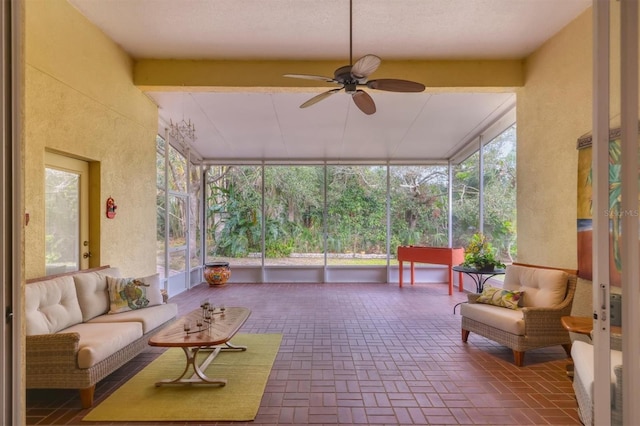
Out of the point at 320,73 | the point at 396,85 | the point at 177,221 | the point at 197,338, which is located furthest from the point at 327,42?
the point at 177,221

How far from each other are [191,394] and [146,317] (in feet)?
3.41

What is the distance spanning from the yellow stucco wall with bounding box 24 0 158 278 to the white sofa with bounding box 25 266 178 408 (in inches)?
14.0

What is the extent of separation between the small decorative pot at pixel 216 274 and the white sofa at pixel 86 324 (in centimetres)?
352

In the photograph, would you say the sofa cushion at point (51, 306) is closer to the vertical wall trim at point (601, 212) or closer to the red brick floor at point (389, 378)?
→ the red brick floor at point (389, 378)

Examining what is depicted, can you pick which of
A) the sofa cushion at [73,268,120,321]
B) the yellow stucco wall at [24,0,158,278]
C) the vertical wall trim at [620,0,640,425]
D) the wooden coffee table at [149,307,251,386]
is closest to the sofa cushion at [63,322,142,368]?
the sofa cushion at [73,268,120,321]

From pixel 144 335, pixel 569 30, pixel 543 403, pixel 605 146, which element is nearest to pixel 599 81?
pixel 605 146

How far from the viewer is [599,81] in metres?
1.40

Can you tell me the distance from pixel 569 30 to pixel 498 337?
11.0 ft

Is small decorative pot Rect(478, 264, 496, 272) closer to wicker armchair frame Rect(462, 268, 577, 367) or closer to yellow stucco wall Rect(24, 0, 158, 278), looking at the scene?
wicker armchair frame Rect(462, 268, 577, 367)

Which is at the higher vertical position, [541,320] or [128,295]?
[128,295]

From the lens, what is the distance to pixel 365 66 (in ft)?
8.87

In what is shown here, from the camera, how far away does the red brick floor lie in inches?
96.7

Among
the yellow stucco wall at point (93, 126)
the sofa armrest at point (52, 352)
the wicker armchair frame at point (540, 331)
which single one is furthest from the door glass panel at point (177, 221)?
the wicker armchair frame at point (540, 331)

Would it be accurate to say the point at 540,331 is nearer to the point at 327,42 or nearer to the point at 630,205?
the point at 630,205
